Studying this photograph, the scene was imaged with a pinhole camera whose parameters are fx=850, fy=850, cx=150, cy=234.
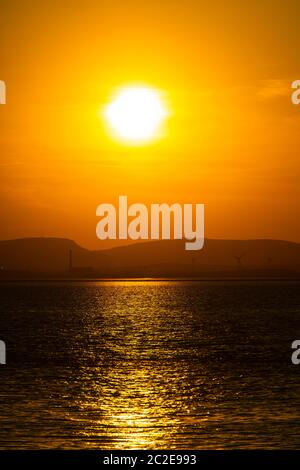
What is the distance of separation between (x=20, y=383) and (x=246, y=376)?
61.6 feet

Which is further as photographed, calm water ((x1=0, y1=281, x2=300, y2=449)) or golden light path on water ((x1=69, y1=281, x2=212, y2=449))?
golden light path on water ((x1=69, y1=281, x2=212, y2=449))

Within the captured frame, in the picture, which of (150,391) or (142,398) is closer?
(142,398)

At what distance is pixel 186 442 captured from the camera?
1660 inches

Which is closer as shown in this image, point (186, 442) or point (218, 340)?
point (186, 442)

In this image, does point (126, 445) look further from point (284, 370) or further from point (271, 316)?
point (271, 316)

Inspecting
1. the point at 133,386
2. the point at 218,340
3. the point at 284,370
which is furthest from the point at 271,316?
the point at 133,386

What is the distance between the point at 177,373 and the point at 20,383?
14.2m

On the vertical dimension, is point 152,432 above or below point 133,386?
below

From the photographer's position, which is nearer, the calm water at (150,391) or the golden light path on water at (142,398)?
the calm water at (150,391)

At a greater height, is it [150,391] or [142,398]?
[150,391]
